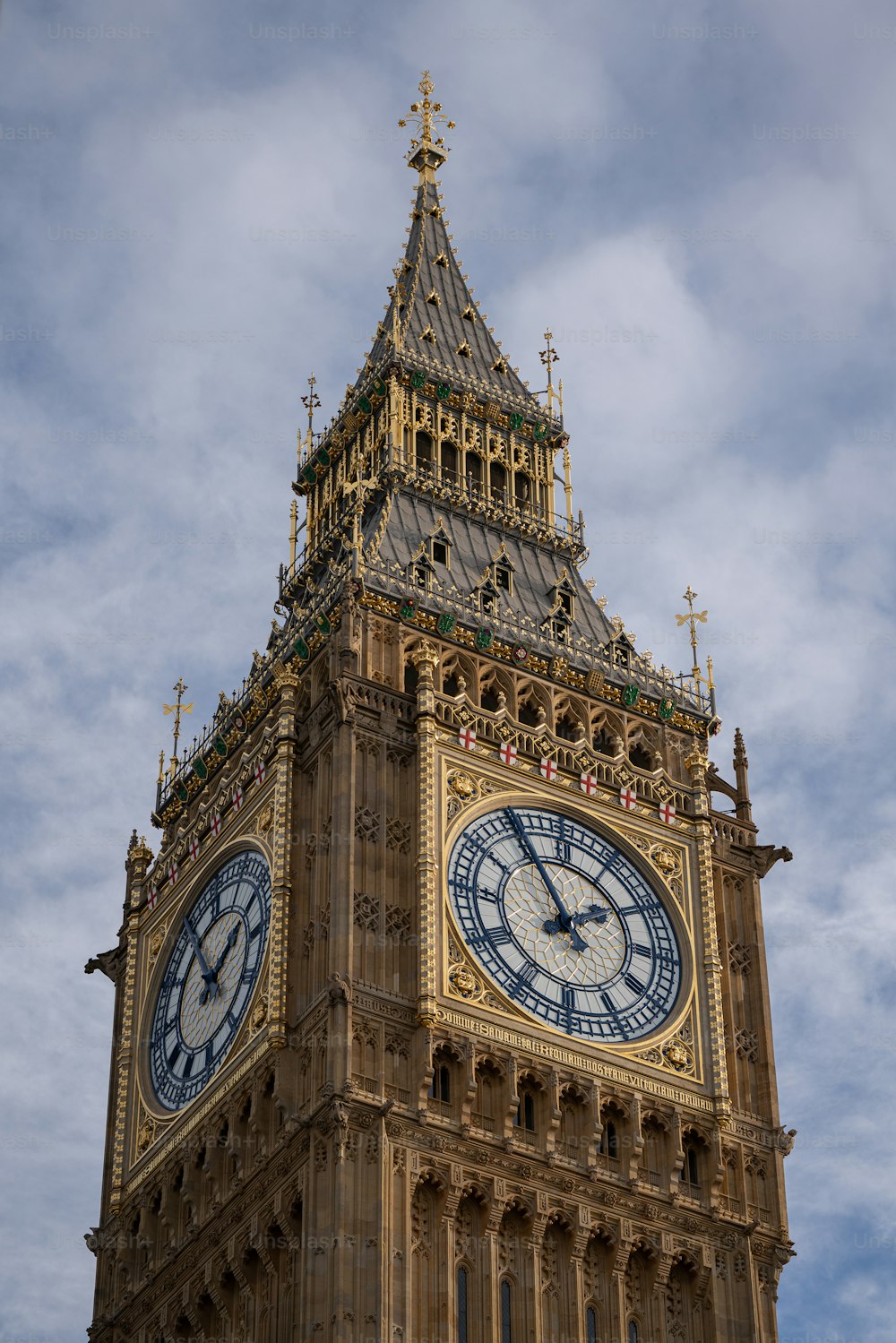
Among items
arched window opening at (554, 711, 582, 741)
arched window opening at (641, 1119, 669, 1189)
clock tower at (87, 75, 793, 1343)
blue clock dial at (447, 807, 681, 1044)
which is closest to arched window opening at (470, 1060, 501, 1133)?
clock tower at (87, 75, 793, 1343)

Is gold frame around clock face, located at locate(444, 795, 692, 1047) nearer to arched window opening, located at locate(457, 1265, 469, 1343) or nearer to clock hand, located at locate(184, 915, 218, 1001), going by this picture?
Result: clock hand, located at locate(184, 915, 218, 1001)

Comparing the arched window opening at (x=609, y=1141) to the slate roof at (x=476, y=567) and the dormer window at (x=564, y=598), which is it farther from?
the dormer window at (x=564, y=598)

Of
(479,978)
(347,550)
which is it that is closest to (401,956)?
(479,978)

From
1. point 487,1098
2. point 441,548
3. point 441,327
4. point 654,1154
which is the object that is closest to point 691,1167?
point 654,1154

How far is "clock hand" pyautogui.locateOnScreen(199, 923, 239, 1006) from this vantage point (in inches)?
2397

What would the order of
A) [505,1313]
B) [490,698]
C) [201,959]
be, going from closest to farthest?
[505,1313]
[201,959]
[490,698]

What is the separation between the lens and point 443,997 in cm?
5712

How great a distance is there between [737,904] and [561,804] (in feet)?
15.7

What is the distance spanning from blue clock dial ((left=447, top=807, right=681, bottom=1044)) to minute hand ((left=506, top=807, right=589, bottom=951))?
0.09 feet

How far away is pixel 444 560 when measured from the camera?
225 ft

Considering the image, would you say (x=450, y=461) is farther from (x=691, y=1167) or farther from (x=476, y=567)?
(x=691, y=1167)

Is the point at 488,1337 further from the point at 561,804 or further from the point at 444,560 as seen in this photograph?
the point at 444,560

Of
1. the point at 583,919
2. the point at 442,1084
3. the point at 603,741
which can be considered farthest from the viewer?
the point at 603,741

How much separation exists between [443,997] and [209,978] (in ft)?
20.5
